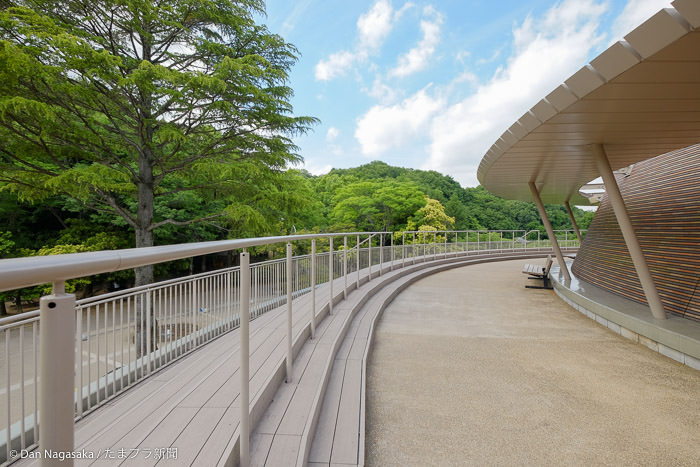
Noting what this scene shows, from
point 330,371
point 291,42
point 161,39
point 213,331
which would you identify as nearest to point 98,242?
point 161,39

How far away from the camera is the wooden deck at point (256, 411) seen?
1.78m

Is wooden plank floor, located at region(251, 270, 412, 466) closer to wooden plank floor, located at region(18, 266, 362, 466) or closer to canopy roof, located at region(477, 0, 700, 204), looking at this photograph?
wooden plank floor, located at region(18, 266, 362, 466)

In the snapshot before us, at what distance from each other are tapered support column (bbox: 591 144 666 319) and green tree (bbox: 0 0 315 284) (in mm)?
8447

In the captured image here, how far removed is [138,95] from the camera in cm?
1028

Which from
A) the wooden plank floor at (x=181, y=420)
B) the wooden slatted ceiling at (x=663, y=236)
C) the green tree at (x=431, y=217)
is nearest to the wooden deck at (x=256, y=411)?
the wooden plank floor at (x=181, y=420)

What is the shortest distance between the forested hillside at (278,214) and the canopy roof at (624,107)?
744 cm

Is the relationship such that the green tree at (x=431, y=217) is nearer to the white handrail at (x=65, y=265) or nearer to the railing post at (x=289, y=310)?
the railing post at (x=289, y=310)

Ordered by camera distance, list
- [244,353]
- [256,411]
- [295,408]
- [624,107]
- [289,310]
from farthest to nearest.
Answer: [624,107] < [289,310] < [295,408] < [256,411] < [244,353]

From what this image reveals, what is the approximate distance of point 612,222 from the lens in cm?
884

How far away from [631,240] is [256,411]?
6.34 meters

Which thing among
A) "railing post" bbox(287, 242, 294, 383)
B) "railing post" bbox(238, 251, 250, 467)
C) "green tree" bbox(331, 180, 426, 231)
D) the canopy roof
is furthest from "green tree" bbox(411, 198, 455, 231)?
"railing post" bbox(238, 251, 250, 467)

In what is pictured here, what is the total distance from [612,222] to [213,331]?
9835 millimetres

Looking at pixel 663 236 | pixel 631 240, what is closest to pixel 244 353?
→ pixel 631 240

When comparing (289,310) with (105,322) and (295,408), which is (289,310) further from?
(105,322)
